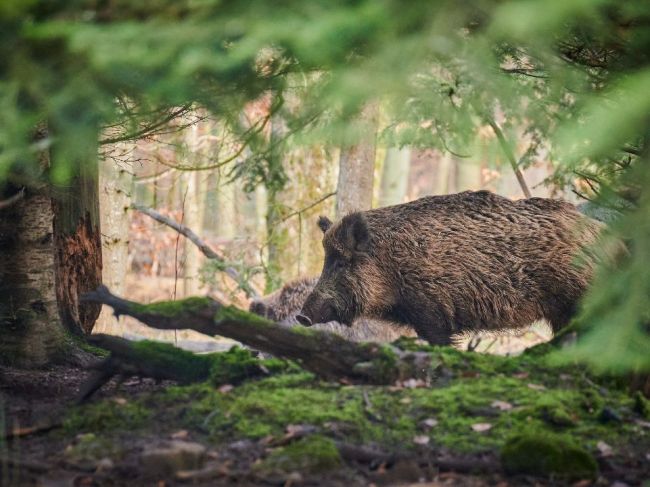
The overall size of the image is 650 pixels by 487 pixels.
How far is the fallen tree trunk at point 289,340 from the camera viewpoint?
5.14 metres

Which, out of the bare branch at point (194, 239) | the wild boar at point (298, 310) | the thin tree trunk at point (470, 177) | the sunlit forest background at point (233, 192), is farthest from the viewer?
the thin tree trunk at point (470, 177)

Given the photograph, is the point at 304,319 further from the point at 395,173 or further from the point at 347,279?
the point at 395,173

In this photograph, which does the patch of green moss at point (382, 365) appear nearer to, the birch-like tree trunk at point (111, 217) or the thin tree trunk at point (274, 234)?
the birch-like tree trunk at point (111, 217)

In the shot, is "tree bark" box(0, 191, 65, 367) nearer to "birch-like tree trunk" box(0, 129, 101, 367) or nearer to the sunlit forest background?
"birch-like tree trunk" box(0, 129, 101, 367)

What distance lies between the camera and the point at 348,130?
7.12 m

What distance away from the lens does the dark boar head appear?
8.84m

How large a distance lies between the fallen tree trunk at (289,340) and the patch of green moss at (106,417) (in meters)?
0.50

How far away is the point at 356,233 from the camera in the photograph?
349 inches

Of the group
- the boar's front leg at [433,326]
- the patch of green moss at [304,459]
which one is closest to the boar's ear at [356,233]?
the boar's front leg at [433,326]

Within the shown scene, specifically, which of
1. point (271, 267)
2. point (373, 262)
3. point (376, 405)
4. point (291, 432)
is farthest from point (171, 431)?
point (271, 267)

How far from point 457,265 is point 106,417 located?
440 cm

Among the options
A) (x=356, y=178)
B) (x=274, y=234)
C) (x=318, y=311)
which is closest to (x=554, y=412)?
(x=318, y=311)

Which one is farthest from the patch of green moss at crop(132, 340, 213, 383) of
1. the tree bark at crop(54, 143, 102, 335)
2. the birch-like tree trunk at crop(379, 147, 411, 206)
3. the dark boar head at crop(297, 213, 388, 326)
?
the birch-like tree trunk at crop(379, 147, 411, 206)

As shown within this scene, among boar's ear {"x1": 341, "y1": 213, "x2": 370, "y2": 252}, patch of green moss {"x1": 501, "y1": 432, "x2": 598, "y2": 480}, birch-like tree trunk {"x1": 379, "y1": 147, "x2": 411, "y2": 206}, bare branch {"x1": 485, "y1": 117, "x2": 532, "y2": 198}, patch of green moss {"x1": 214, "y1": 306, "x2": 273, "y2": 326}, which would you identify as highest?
birch-like tree trunk {"x1": 379, "y1": 147, "x2": 411, "y2": 206}
